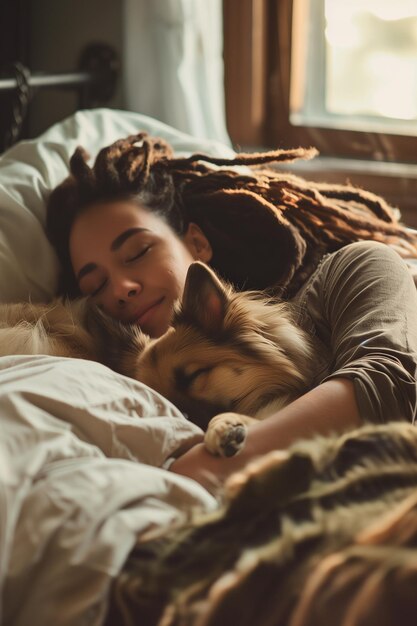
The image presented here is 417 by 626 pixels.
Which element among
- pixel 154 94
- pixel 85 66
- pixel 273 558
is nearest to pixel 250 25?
pixel 154 94

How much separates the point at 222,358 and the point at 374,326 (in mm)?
310

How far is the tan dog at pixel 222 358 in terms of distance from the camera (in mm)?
1525

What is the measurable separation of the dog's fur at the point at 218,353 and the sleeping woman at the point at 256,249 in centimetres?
9

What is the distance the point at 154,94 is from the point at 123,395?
6.07 ft

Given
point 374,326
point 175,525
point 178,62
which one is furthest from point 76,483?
point 178,62

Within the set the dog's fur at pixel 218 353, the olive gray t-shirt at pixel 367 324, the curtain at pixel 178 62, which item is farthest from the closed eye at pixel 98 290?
the curtain at pixel 178 62

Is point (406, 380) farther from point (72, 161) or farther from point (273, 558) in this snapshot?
point (72, 161)

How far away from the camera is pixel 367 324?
145 centimetres

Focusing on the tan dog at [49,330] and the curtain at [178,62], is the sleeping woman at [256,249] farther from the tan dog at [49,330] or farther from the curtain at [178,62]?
the curtain at [178,62]

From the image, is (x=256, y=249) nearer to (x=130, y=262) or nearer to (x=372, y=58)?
(x=130, y=262)

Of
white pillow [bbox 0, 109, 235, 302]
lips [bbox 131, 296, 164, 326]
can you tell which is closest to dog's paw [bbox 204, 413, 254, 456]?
lips [bbox 131, 296, 164, 326]

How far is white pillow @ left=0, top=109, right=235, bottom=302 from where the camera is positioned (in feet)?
6.24

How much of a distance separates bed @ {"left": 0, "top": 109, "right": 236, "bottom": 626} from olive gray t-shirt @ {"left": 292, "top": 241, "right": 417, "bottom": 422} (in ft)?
1.05

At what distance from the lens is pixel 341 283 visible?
5.37 feet
